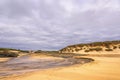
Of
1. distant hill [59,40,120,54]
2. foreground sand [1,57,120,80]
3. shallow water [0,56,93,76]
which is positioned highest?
distant hill [59,40,120,54]

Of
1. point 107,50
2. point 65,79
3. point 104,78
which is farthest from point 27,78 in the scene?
point 107,50

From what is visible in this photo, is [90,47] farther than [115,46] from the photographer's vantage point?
Yes

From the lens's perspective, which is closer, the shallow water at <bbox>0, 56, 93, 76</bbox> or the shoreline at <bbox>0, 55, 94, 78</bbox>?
the shoreline at <bbox>0, 55, 94, 78</bbox>

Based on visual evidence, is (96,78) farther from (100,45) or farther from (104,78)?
(100,45)

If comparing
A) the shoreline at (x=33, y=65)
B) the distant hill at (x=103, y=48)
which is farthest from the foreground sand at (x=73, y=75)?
the distant hill at (x=103, y=48)

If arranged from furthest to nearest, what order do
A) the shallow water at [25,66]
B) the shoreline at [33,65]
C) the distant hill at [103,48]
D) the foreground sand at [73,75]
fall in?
the distant hill at [103,48] → the shallow water at [25,66] → the shoreline at [33,65] → the foreground sand at [73,75]

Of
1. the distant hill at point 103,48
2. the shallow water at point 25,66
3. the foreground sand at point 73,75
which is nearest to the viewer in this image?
the foreground sand at point 73,75

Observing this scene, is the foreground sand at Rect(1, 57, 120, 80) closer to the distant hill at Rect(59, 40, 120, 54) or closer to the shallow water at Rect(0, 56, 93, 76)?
the shallow water at Rect(0, 56, 93, 76)

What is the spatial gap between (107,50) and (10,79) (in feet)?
114

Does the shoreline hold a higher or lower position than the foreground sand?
higher

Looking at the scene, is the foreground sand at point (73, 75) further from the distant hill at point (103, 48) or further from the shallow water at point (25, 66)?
the distant hill at point (103, 48)

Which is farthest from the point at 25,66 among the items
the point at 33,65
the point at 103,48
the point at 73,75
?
the point at 103,48

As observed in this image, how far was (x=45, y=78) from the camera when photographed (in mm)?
9117

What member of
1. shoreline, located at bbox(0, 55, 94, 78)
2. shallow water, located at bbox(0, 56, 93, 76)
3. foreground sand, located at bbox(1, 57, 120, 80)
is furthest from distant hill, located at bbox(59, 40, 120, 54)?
foreground sand, located at bbox(1, 57, 120, 80)
